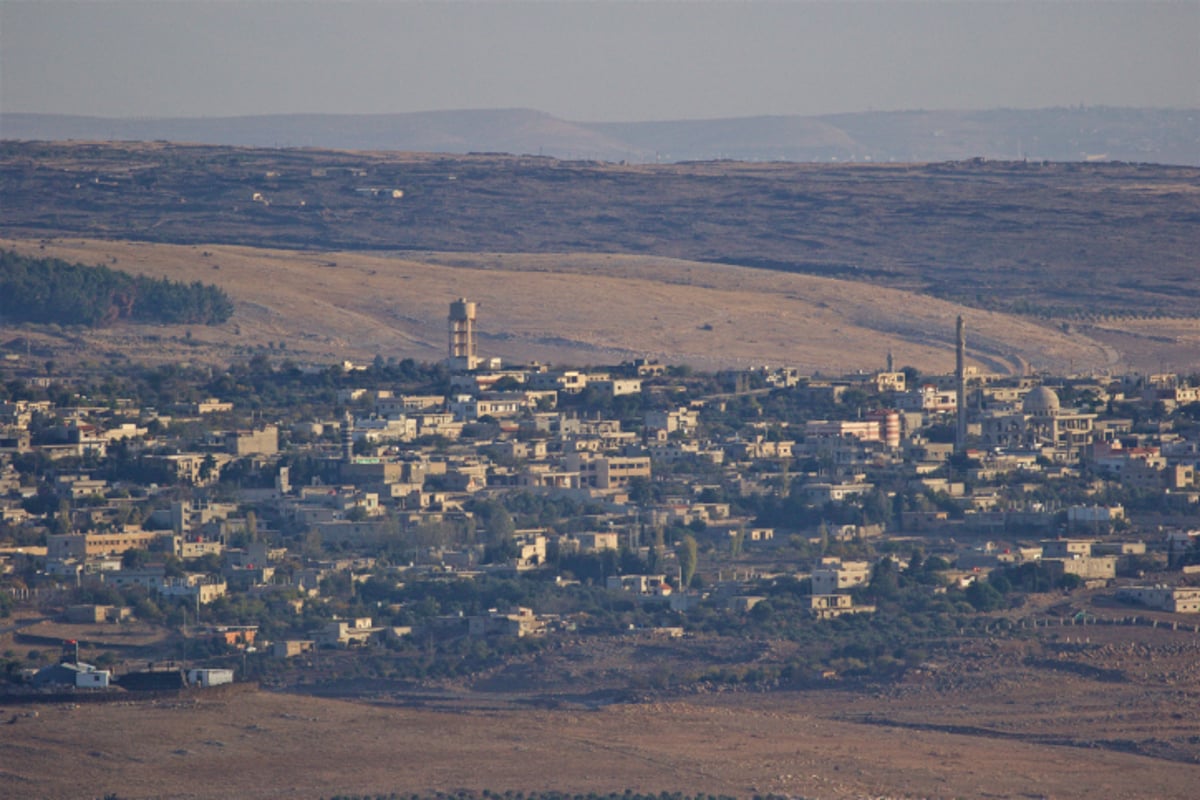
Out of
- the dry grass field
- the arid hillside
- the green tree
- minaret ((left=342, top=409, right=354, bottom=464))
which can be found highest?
the arid hillside

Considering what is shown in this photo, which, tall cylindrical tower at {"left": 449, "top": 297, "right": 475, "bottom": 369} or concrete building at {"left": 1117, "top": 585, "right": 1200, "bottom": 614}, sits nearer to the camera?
concrete building at {"left": 1117, "top": 585, "right": 1200, "bottom": 614}

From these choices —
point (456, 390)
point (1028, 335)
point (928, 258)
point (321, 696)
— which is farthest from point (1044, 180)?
point (321, 696)

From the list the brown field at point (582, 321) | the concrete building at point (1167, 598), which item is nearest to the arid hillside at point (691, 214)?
the brown field at point (582, 321)

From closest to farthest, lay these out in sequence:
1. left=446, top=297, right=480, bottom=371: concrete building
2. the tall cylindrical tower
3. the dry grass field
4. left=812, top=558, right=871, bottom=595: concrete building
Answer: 1. the dry grass field
2. left=812, top=558, right=871, bottom=595: concrete building
3. left=446, top=297, right=480, bottom=371: concrete building
4. the tall cylindrical tower

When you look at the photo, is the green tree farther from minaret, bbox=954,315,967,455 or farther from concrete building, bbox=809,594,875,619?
minaret, bbox=954,315,967,455

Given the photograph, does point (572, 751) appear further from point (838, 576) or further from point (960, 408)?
point (960, 408)

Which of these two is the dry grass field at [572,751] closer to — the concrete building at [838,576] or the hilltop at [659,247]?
the concrete building at [838,576]

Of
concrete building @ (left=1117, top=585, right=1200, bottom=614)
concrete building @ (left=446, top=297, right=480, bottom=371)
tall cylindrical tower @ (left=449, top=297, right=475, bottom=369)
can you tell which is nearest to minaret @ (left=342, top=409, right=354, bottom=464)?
concrete building @ (left=446, top=297, right=480, bottom=371)
